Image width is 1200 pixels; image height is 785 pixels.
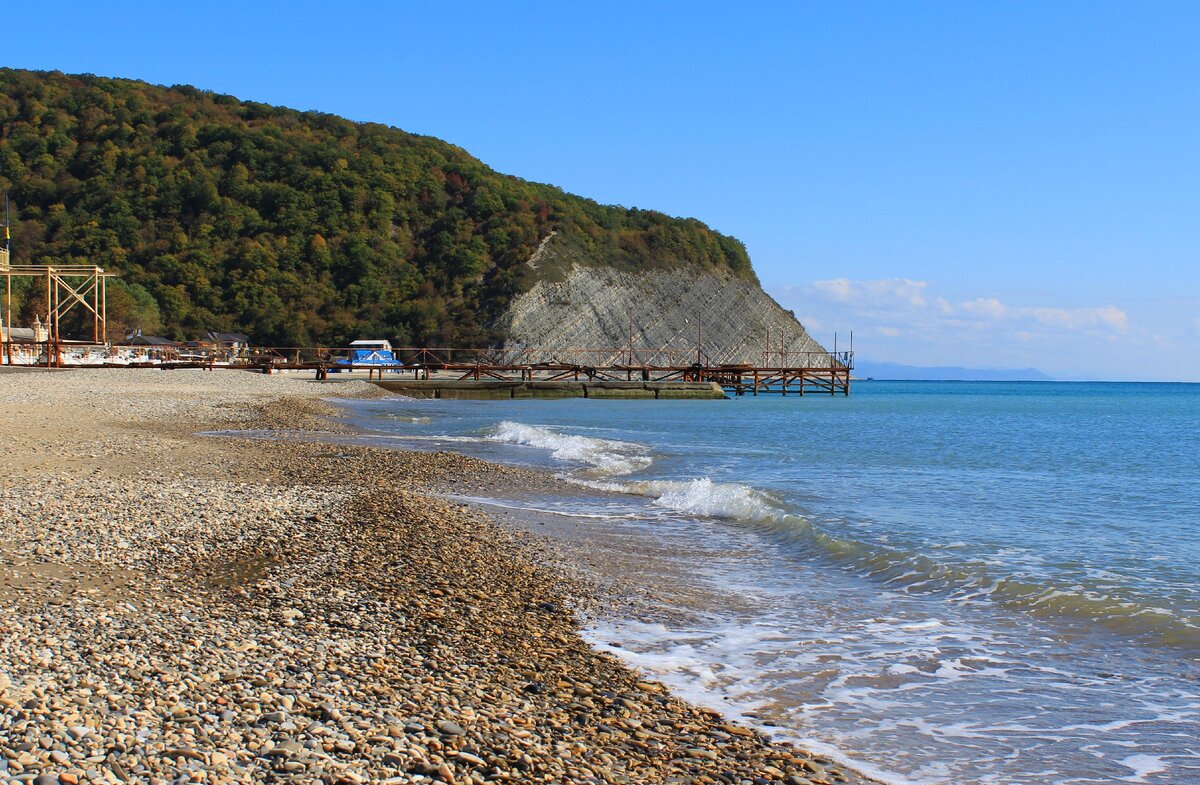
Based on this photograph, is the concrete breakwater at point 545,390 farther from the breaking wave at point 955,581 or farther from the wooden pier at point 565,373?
the breaking wave at point 955,581

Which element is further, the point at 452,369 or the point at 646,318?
the point at 646,318

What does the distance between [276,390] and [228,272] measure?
52.8m

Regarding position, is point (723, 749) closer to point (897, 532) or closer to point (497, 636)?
point (497, 636)

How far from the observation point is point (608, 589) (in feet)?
24.6

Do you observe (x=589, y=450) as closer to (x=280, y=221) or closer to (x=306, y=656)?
(x=306, y=656)

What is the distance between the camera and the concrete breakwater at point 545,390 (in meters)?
52.5

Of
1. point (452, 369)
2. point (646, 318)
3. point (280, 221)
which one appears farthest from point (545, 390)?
point (280, 221)

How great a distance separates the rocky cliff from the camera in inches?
3529

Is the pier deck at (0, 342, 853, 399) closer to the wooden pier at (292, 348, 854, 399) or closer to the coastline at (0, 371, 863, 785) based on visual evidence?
the wooden pier at (292, 348, 854, 399)

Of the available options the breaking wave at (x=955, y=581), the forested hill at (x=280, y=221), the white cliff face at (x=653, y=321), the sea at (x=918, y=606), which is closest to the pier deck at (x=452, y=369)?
the white cliff face at (x=653, y=321)

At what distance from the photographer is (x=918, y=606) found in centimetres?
753

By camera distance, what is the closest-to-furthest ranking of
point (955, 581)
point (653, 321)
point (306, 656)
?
point (306, 656) < point (955, 581) < point (653, 321)

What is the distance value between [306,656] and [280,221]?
96.8 metres

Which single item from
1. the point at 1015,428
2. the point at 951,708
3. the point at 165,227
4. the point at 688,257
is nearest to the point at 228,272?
the point at 165,227
